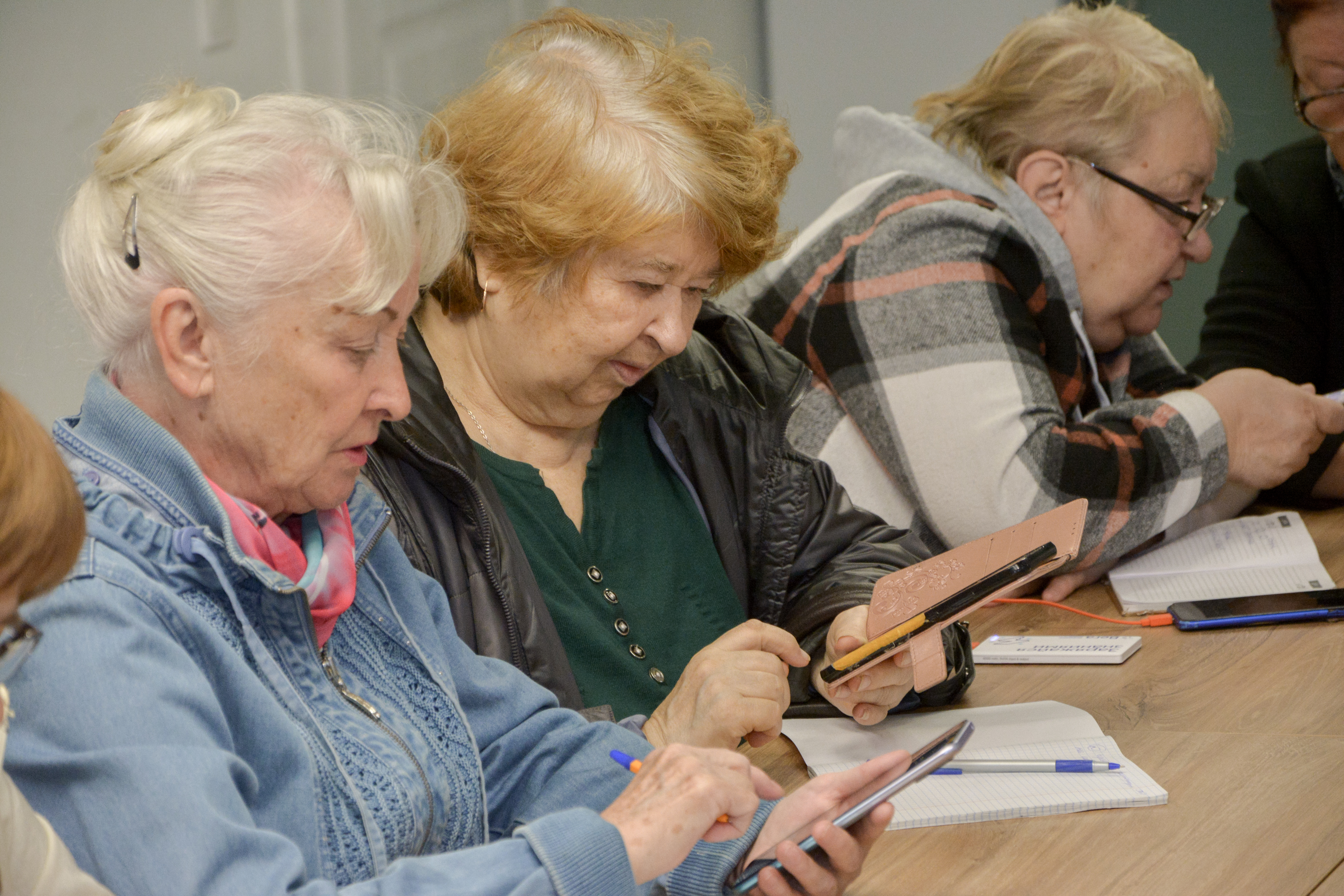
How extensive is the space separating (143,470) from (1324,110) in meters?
2.45

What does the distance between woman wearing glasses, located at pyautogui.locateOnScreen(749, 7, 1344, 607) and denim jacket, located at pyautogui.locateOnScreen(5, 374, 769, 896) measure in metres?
0.93

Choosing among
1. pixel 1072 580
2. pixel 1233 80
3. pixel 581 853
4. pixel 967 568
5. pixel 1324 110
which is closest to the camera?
pixel 581 853

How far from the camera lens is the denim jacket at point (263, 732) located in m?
0.80

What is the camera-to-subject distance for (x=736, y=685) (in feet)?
4.44

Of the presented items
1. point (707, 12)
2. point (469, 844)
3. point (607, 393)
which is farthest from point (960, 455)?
point (707, 12)

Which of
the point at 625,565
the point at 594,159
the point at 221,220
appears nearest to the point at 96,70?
the point at 594,159

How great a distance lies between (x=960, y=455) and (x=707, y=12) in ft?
6.78

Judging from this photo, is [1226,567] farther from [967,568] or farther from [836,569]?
[967,568]

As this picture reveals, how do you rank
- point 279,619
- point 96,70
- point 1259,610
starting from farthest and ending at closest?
point 96,70 → point 1259,610 → point 279,619

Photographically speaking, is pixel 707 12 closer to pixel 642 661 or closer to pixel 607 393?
pixel 607 393

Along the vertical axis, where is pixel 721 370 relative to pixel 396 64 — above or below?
below

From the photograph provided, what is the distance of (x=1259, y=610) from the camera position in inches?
69.2

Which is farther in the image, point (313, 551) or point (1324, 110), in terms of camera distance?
point (1324, 110)

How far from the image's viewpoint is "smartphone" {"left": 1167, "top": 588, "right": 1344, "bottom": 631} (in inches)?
68.5
